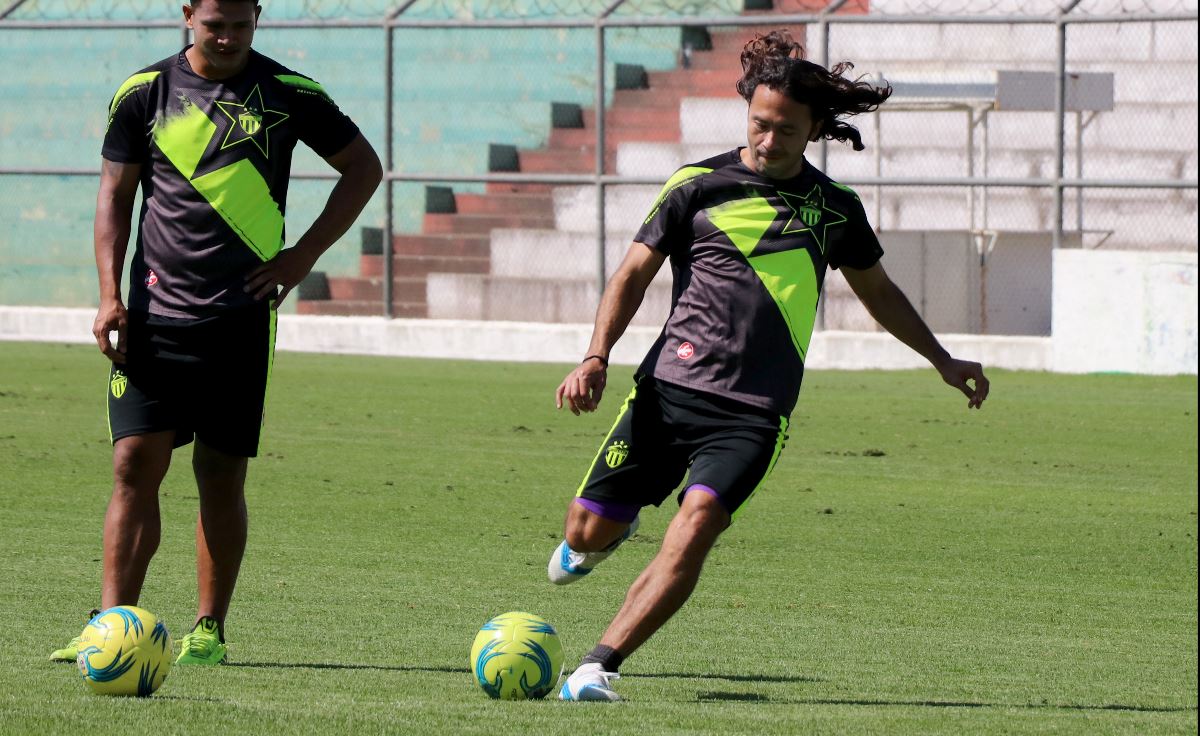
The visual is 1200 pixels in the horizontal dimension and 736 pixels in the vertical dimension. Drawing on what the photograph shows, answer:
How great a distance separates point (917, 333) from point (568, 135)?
17295mm

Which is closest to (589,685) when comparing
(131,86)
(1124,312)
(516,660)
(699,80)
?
(516,660)

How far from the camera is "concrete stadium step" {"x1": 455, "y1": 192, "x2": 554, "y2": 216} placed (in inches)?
870

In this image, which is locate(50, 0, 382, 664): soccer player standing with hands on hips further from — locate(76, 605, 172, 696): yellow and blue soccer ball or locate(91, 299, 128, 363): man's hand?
locate(76, 605, 172, 696): yellow and blue soccer ball

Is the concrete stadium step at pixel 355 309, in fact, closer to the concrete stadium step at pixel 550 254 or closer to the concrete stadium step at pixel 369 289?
the concrete stadium step at pixel 369 289

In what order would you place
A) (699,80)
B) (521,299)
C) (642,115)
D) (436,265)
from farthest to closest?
(699,80) → (642,115) → (436,265) → (521,299)

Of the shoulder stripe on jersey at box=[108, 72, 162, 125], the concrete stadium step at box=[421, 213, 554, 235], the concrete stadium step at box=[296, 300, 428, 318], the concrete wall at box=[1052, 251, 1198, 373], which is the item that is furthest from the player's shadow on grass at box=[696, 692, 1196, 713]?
the concrete stadium step at box=[421, 213, 554, 235]

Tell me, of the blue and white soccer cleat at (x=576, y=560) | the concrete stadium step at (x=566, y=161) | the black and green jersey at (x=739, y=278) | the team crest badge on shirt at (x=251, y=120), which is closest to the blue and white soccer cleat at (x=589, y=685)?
the blue and white soccer cleat at (x=576, y=560)

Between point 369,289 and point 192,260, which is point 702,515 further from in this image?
point 369,289

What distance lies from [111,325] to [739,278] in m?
1.88

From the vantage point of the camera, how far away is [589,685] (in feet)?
17.9

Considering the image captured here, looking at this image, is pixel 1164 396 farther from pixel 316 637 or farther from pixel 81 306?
pixel 81 306

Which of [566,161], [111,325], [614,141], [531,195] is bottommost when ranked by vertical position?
[111,325]

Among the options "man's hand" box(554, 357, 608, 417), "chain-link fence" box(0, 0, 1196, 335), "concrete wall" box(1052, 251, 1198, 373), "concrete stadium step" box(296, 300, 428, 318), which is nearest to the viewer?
"man's hand" box(554, 357, 608, 417)

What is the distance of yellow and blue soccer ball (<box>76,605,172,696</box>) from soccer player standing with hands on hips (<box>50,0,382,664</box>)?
2.02 ft
